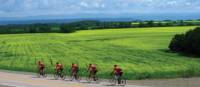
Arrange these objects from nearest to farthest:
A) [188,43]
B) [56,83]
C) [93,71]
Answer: [56,83] → [93,71] → [188,43]

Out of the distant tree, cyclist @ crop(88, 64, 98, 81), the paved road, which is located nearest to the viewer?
the paved road

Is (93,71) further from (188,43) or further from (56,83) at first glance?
(188,43)

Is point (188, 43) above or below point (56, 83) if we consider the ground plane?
below

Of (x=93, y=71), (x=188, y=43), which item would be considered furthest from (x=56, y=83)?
(x=188, y=43)

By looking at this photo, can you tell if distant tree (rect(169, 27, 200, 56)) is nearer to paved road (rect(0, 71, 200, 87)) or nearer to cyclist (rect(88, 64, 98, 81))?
paved road (rect(0, 71, 200, 87))

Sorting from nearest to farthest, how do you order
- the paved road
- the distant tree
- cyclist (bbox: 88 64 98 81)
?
the paved road → cyclist (bbox: 88 64 98 81) → the distant tree

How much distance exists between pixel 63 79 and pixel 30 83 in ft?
11.9

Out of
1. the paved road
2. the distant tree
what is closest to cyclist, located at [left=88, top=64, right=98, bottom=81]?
the paved road

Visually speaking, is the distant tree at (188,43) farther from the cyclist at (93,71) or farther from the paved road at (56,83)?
the cyclist at (93,71)

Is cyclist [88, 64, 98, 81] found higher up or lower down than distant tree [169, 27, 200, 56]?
higher up

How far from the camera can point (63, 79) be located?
123 ft

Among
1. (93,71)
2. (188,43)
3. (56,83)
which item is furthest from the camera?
(188,43)

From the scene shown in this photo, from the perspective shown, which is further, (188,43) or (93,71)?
(188,43)

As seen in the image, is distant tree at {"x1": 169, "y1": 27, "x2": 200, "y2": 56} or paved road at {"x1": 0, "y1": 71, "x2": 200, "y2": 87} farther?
distant tree at {"x1": 169, "y1": 27, "x2": 200, "y2": 56}
